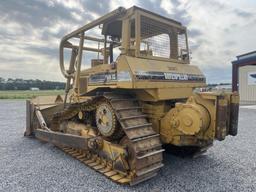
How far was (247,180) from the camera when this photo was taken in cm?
395

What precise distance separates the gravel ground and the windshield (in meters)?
2.14

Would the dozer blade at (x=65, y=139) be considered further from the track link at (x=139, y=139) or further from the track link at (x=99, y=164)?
the track link at (x=139, y=139)

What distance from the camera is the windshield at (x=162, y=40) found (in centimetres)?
441

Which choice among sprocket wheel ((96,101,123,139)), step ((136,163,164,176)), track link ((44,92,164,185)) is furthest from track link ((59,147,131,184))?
sprocket wheel ((96,101,123,139))

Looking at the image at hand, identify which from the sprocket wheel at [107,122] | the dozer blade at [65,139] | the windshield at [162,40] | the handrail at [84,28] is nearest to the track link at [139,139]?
the sprocket wheel at [107,122]

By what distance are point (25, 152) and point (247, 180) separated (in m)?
4.59

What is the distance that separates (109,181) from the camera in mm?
3871

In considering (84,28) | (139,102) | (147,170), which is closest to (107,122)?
(139,102)

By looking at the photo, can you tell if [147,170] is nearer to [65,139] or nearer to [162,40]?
[65,139]

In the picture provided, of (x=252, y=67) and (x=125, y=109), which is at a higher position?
(x=252, y=67)

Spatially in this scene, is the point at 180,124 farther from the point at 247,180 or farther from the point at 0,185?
the point at 0,185

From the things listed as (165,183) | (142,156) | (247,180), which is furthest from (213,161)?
(142,156)

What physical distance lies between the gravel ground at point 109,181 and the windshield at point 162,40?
7.01 ft

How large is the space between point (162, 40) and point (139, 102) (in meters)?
1.35
